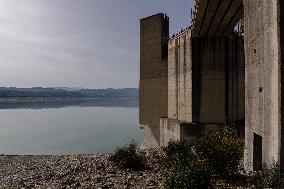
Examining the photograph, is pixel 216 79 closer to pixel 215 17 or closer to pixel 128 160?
pixel 215 17

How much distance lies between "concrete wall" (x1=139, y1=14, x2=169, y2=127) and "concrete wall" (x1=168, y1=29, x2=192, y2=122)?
293 centimetres

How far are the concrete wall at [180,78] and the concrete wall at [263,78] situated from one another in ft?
40.6

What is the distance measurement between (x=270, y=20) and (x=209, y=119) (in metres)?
15.5

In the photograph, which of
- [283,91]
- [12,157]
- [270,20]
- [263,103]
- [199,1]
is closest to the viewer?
[283,91]

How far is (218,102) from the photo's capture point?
23906mm

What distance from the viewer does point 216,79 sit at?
23.7 m

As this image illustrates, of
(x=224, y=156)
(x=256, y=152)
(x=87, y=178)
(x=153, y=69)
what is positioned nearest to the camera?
(x=256, y=152)

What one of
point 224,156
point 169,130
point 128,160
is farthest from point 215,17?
point 224,156

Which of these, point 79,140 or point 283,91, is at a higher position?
point 283,91

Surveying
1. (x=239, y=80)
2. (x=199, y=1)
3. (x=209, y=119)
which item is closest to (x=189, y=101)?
(x=209, y=119)

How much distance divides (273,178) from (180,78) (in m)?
17.7

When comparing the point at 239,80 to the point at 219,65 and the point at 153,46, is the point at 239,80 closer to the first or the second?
the point at 219,65

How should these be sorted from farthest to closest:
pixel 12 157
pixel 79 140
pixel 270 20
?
pixel 79 140 → pixel 12 157 → pixel 270 20

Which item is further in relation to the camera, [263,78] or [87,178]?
[87,178]
